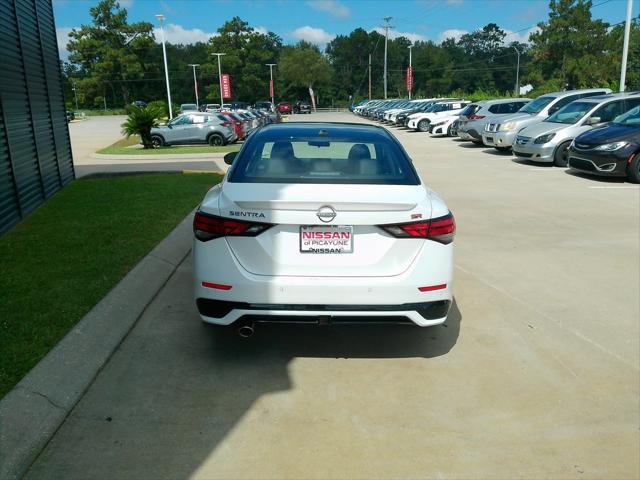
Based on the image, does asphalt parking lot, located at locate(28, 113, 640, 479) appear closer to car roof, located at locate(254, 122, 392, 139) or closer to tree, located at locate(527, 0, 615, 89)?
car roof, located at locate(254, 122, 392, 139)

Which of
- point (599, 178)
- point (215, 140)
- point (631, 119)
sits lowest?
point (599, 178)

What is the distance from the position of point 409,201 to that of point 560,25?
82.4 meters

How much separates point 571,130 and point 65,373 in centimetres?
1447

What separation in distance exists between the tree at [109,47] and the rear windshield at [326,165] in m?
102

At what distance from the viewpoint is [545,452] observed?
3162 millimetres

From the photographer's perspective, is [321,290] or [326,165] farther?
[326,165]

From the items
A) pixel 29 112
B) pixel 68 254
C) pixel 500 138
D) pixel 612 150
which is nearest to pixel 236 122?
pixel 500 138

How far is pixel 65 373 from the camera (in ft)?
12.7

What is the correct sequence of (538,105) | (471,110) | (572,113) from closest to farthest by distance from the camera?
1. (572,113)
2. (538,105)
3. (471,110)

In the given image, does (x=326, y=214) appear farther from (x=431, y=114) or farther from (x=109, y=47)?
(x=109, y=47)

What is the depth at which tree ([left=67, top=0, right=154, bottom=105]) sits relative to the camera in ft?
319

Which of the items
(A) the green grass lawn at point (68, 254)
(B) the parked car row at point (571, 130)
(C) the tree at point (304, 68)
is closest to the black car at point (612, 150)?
(B) the parked car row at point (571, 130)

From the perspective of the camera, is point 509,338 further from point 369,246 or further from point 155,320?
point 155,320

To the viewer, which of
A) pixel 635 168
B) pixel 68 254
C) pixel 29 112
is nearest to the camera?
pixel 68 254
